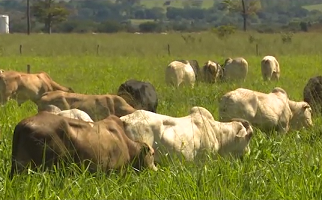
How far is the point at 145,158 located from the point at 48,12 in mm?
80082

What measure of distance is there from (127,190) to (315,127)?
597 cm

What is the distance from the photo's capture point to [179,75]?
71.6 feet

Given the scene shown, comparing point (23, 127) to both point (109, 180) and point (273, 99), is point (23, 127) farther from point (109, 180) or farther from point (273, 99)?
point (273, 99)

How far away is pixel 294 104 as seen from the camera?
12992 millimetres

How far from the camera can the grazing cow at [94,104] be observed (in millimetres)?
12227

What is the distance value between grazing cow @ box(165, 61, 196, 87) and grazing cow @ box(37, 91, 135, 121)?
354 inches

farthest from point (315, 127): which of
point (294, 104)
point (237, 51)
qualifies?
point (237, 51)

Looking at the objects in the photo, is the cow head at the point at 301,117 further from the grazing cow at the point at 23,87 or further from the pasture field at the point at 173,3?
the pasture field at the point at 173,3

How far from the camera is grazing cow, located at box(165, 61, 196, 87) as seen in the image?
21791 mm

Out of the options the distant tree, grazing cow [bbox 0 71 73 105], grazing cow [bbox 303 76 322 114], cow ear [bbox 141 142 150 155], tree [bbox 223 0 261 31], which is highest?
cow ear [bbox 141 142 150 155]

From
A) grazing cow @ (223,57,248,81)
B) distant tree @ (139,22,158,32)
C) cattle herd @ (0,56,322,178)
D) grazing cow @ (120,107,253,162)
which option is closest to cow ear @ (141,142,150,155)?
cattle herd @ (0,56,322,178)

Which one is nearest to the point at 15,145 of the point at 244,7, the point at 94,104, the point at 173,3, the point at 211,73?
the point at 94,104

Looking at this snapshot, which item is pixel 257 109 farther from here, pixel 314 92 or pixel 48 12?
pixel 48 12

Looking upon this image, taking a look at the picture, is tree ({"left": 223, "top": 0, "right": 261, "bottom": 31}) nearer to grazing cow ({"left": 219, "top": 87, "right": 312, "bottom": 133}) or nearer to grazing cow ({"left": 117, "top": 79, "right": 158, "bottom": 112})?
grazing cow ({"left": 117, "top": 79, "right": 158, "bottom": 112})
